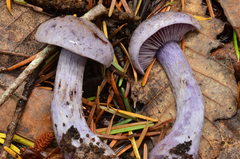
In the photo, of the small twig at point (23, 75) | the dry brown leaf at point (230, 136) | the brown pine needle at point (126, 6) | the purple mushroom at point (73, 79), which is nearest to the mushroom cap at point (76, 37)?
the purple mushroom at point (73, 79)

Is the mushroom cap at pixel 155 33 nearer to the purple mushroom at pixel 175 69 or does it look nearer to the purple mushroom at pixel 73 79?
the purple mushroom at pixel 175 69

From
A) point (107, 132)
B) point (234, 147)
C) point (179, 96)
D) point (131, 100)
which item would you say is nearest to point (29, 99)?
point (107, 132)

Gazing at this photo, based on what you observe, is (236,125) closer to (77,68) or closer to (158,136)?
(158,136)

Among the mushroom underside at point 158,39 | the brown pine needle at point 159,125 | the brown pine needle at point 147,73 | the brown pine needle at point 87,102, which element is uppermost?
the mushroom underside at point 158,39

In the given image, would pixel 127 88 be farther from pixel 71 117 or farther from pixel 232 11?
pixel 232 11

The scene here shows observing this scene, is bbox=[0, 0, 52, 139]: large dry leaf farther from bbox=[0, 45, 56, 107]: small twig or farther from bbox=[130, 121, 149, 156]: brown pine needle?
bbox=[130, 121, 149, 156]: brown pine needle

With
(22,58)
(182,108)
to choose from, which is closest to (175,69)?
(182,108)

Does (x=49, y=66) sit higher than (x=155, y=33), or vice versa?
(x=155, y=33)
